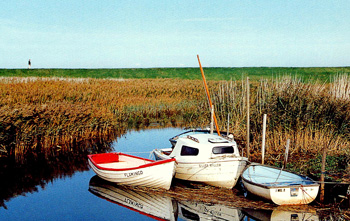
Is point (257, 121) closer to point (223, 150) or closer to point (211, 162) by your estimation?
point (223, 150)

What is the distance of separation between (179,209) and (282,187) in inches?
155

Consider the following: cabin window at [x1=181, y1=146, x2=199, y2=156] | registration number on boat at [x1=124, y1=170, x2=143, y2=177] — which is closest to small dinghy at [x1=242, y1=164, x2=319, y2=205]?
cabin window at [x1=181, y1=146, x2=199, y2=156]

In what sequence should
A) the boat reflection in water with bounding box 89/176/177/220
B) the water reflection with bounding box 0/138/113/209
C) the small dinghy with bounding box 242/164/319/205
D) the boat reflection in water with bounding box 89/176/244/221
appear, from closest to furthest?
the small dinghy with bounding box 242/164/319/205, the boat reflection in water with bounding box 89/176/244/221, the boat reflection in water with bounding box 89/176/177/220, the water reflection with bounding box 0/138/113/209

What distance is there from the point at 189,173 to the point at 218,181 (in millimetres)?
1311

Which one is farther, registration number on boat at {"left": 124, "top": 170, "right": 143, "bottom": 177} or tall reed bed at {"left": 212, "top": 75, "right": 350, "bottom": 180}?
tall reed bed at {"left": 212, "top": 75, "right": 350, "bottom": 180}

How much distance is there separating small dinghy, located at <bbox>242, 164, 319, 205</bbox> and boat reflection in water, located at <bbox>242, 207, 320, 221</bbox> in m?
0.41

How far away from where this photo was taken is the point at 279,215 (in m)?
12.8

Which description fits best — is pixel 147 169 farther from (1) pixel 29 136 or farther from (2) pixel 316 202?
(1) pixel 29 136

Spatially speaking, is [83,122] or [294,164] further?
[83,122]

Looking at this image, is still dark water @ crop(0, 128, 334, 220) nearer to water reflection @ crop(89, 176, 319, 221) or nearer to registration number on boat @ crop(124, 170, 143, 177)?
water reflection @ crop(89, 176, 319, 221)

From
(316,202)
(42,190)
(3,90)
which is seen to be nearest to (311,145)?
(316,202)

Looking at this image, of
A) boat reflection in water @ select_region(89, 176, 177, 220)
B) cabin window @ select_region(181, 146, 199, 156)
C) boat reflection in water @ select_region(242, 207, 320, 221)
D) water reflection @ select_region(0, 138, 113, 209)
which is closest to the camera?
boat reflection in water @ select_region(242, 207, 320, 221)

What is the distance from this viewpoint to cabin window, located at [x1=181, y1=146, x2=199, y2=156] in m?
15.5

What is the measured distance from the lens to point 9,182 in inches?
655
